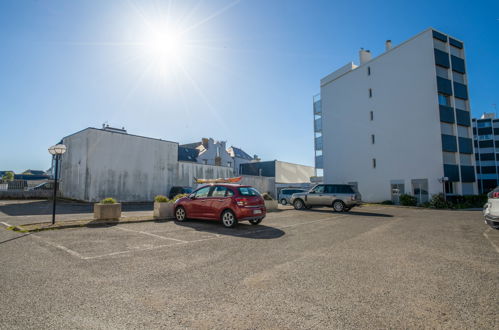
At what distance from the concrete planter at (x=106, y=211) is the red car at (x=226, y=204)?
3.08m

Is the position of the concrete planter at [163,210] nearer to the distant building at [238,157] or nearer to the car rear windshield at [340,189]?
the car rear windshield at [340,189]

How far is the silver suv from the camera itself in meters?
16.9

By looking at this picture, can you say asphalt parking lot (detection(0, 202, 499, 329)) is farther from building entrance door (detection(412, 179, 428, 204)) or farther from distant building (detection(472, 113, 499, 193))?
distant building (detection(472, 113, 499, 193))

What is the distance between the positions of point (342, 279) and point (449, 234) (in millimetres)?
6553

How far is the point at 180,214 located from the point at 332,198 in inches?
416

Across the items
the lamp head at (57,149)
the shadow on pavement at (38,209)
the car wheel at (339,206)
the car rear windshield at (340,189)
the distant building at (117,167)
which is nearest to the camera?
the lamp head at (57,149)

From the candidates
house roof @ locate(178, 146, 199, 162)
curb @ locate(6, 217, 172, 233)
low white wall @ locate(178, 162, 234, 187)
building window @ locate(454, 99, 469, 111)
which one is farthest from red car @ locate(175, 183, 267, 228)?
house roof @ locate(178, 146, 199, 162)

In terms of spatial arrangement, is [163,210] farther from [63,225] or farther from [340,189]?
[340,189]

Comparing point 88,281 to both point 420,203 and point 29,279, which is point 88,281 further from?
point 420,203

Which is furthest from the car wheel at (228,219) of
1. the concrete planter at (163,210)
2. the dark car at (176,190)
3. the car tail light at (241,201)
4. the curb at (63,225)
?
the dark car at (176,190)

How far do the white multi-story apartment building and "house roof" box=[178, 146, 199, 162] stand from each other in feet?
77.5

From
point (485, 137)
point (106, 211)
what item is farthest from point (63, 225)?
point (485, 137)

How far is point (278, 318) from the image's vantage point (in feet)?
8.93

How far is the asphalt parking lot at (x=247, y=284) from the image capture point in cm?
272
